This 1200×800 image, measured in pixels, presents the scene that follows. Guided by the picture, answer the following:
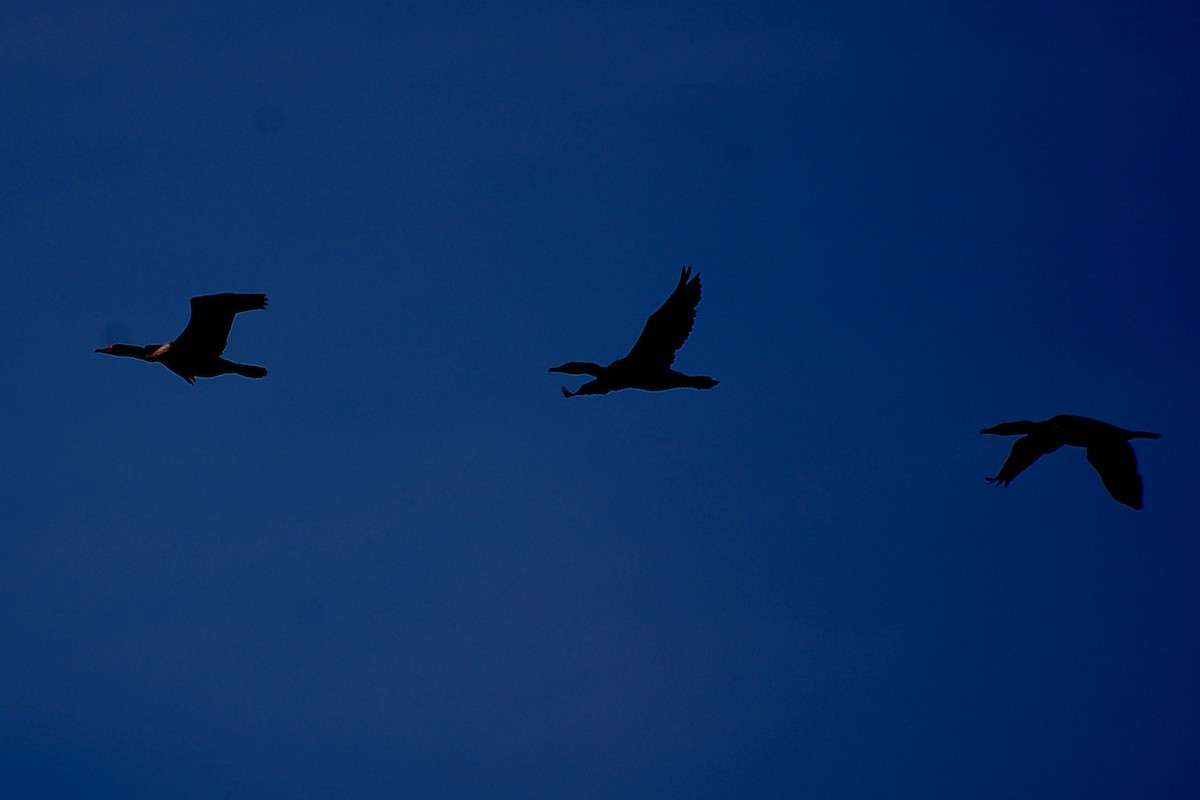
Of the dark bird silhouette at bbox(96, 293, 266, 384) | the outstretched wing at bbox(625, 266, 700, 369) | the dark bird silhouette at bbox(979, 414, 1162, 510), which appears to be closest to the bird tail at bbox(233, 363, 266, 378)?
the dark bird silhouette at bbox(96, 293, 266, 384)

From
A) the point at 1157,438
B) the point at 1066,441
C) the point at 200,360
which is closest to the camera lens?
the point at 1157,438

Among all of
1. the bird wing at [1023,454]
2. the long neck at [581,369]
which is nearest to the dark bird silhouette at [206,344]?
the long neck at [581,369]

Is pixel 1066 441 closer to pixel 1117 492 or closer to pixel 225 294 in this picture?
pixel 1117 492

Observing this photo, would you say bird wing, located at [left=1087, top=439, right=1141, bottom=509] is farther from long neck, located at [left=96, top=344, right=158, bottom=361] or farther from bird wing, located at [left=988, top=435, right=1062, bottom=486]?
long neck, located at [left=96, top=344, right=158, bottom=361]

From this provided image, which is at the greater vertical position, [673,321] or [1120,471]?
[673,321]

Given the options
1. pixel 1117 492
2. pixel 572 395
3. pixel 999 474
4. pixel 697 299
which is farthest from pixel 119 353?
pixel 1117 492

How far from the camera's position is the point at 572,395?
21047 millimetres

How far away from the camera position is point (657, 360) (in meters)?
20.7

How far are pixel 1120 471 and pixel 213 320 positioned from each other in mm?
13571

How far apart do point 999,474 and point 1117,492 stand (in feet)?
5.63

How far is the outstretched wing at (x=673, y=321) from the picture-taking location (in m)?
20.2

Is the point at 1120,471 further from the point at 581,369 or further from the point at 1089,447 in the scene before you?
the point at 581,369

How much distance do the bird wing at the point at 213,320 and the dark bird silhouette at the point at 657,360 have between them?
16.0 feet

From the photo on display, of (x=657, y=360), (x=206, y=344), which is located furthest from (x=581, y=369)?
(x=206, y=344)
